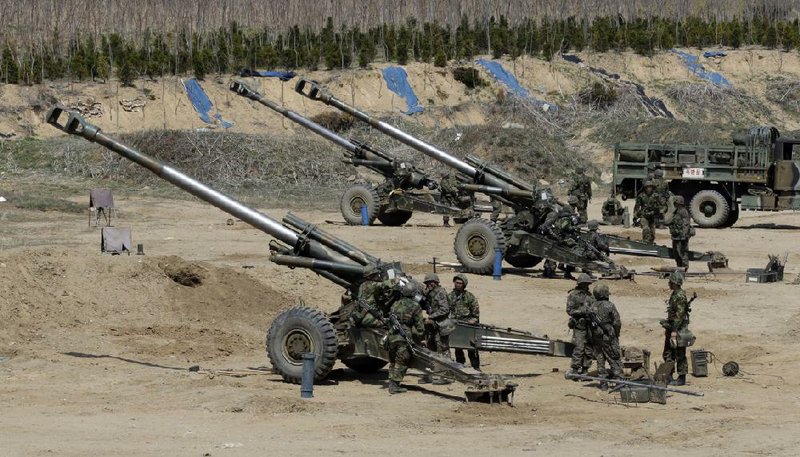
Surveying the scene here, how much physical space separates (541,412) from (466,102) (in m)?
44.4

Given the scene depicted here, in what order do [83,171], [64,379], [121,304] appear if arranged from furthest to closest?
1. [83,171]
2. [121,304]
3. [64,379]

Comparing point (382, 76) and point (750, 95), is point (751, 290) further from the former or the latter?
point (750, 95)

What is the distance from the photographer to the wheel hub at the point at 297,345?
15.3 m

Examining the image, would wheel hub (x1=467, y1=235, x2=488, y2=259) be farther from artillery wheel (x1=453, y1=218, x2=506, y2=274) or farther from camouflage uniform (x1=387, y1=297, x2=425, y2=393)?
camouflage uniform (x1=387, y1=297, x2=425, y2=393)

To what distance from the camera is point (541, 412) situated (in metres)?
14.1

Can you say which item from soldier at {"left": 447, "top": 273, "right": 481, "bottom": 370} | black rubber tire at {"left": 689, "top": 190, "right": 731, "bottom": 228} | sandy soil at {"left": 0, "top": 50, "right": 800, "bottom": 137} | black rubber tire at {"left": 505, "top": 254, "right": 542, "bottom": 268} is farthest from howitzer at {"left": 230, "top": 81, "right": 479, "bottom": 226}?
sandy soil at {"left": 0, "top": 50, "right": 800, "bottom": 137}

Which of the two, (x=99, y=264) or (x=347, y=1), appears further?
(x=347, y=1)

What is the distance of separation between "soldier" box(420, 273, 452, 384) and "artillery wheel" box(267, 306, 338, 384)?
1056 millimetres

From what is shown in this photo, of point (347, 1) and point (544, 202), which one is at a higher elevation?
point (347, 1)

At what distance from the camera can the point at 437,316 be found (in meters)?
15.5

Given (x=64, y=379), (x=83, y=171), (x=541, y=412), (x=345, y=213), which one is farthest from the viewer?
(x=83, y=171)

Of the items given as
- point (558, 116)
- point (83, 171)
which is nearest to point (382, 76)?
point (558, 116)

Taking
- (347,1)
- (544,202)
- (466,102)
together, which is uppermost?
(347,1)

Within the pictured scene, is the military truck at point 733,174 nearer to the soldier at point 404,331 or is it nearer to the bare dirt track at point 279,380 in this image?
the bare dirt track at point 279,380
